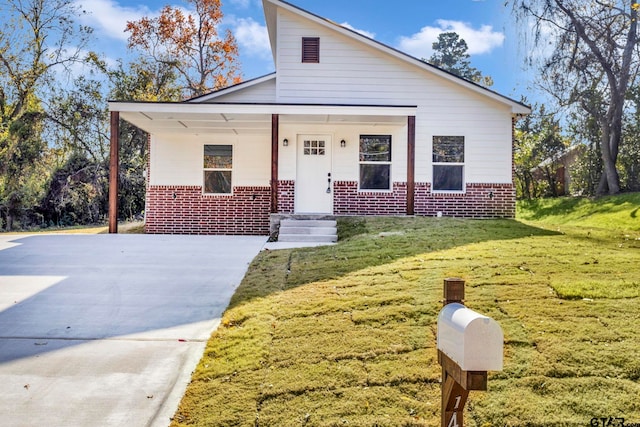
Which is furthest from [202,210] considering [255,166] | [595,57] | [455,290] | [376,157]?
[595,57]

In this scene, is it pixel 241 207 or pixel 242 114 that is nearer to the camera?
pixel 242 114

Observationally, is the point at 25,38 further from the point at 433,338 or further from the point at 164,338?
the point at 433,338

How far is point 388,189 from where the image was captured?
1208 centimetres

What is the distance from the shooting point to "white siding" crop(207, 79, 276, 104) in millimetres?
12773

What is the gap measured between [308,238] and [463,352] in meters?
8.23

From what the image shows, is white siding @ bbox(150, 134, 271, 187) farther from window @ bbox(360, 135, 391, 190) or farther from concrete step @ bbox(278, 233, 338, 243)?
concrete step @ bbox(278, 233, 338, 243)

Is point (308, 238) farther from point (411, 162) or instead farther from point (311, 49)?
point (311, 49)

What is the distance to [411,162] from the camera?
36.6 feet

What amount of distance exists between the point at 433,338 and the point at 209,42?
898 inches

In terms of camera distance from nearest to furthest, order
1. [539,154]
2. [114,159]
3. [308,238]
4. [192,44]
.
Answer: [308,238] → [114,159] → [539,154] → [192,44]

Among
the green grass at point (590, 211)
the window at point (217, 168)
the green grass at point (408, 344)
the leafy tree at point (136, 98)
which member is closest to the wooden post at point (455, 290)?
the green grass at point (408, 344)

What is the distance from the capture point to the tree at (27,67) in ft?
57.0

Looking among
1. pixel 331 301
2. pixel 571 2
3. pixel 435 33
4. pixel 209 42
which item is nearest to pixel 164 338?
pixel 331 301

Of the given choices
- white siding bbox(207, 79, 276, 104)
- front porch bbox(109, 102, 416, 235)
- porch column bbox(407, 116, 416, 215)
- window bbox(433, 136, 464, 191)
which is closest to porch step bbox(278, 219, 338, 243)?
front porch bbox(109, 102, 416, 235)
